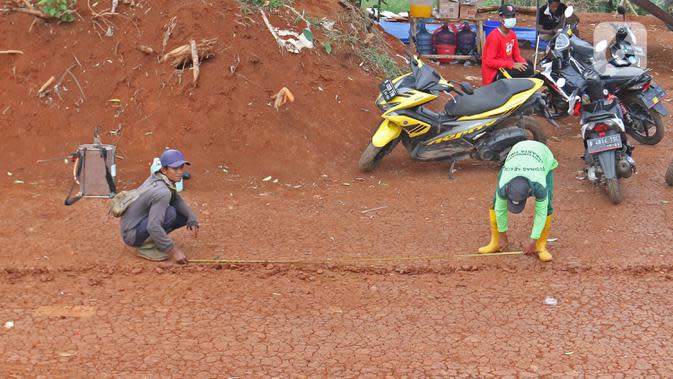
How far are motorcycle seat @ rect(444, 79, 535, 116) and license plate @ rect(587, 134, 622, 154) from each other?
1.16 metres

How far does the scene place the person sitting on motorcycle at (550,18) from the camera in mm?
12484

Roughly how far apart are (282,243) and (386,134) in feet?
6.96

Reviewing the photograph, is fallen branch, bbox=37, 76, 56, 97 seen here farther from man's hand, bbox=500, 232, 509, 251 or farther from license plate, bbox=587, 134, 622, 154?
license plate, bbox=587, 134, 622, 154

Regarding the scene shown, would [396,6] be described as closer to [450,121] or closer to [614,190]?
[450,121]

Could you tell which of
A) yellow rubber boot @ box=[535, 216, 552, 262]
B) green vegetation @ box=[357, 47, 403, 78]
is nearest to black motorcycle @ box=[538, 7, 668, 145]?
green vegetation @ box=[357, 47, 403, 78]

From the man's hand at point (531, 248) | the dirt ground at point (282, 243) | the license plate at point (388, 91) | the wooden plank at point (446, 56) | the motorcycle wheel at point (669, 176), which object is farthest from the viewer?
the wooden plank at point (446, 56)

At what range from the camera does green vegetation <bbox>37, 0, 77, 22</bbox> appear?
9508 mm

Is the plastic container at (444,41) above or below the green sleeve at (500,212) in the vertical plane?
below

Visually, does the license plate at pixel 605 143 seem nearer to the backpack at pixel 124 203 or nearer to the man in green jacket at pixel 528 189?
the man in green jacket at pixel 528 189

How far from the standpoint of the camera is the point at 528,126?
29.9 feet

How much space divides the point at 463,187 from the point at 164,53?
379 centimetres

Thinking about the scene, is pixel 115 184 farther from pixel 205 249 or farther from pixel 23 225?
pixel 205 249

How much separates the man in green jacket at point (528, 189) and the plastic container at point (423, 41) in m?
7.67

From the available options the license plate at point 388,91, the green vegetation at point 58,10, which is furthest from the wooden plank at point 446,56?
the green vegetation at point 58,10
